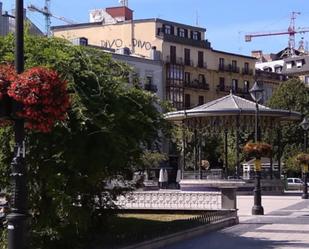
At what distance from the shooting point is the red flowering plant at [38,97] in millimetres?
8797

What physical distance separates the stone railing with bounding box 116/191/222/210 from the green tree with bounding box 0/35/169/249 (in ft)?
34.0

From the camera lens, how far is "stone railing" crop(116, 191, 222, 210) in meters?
25.1

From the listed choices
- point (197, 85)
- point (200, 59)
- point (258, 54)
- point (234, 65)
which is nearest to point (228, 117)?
point (197, 85)

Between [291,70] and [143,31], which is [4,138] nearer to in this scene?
[143,31]

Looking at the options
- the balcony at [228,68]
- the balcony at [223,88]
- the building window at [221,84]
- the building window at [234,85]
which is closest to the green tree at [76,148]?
the balcony at [223,88]

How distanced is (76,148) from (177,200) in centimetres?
1369

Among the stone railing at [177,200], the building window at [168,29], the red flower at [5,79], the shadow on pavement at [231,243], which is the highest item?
the building window at [168,29]

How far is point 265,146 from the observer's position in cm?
2594

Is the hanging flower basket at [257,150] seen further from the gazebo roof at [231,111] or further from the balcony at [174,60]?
the balcony at [174,60]

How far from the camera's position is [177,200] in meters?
26.2

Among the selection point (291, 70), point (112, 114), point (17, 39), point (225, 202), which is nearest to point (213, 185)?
point (225, 202)

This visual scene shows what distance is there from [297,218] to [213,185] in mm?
20337

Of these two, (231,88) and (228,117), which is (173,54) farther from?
(228,117)

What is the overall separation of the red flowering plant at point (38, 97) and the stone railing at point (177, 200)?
51.4ft
